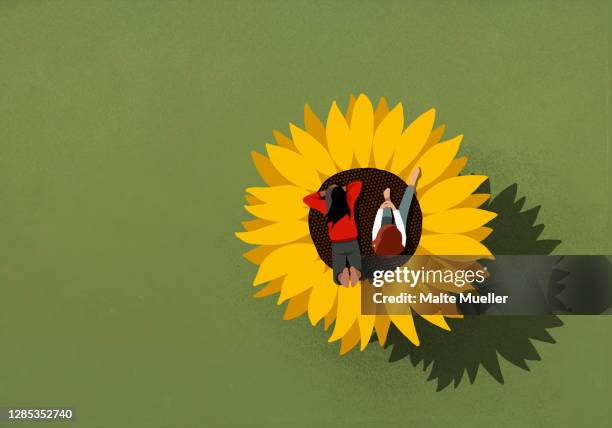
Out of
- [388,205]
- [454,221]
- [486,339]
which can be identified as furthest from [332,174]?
[486,339]

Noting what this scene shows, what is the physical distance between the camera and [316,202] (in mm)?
2215

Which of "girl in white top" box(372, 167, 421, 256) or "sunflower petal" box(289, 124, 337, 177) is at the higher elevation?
"sunflower petal" box(289, 124, 337, 177)

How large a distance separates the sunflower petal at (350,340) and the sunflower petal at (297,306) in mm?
161

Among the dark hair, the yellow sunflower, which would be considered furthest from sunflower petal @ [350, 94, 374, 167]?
the dark hair

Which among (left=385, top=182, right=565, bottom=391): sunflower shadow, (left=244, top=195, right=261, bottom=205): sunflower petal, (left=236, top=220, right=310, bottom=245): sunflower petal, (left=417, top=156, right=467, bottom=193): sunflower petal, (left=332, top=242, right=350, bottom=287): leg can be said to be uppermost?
(left=417, top=156, right=467, bottom=193): sunflower petal

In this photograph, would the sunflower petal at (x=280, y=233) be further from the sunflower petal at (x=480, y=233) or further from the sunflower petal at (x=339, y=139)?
the sunflower petal at (x=480, y=233)

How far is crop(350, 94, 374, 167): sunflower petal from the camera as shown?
7.25 ft

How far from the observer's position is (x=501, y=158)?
226 centimetres

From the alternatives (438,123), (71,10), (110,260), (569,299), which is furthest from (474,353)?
(71,10)

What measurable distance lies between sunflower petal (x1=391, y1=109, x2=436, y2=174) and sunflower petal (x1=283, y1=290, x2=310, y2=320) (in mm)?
497

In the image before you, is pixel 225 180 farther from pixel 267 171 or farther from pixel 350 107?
pixel 350 107

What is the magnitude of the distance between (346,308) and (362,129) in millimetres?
583

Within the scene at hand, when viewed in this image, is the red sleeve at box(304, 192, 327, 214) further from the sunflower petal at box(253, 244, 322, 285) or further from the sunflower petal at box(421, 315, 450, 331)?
the sunflower petal at box(421, 315, 450, 331)

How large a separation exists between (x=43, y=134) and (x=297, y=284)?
38.9 inches
